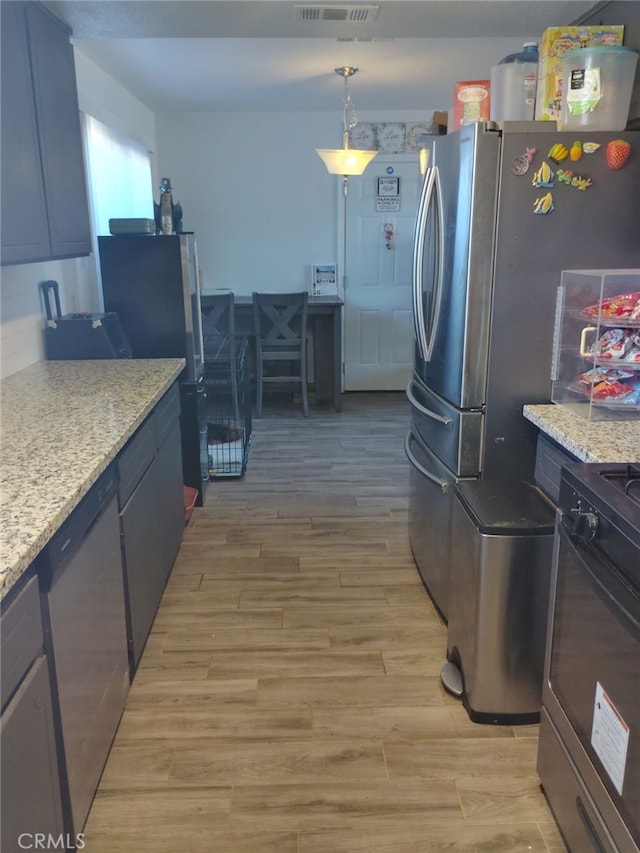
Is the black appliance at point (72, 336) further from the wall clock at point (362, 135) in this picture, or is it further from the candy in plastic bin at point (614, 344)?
the wall clock at point (362, 135)

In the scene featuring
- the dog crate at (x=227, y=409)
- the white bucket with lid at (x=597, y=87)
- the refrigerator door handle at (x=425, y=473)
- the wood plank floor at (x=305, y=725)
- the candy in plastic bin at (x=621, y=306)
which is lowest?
the wood plank floor at (x=305, y=725)

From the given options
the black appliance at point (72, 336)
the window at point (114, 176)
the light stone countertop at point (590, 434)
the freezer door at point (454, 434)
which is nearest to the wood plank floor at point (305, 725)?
the freezer door at point (454, 434)

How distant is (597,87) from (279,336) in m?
3.63

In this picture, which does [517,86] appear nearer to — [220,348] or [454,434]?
[454,434]

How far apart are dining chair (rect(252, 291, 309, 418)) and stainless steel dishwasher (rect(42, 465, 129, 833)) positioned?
3.55m

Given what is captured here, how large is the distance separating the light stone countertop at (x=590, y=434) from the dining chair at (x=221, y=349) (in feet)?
8.82

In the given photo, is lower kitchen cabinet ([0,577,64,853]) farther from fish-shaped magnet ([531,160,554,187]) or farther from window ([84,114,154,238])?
window ([84,114,154,238])

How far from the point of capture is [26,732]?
1188mm

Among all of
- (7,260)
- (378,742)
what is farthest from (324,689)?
(7,260)

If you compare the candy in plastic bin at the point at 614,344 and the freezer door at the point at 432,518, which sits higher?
the candy in plastic bin at the point at 614,344

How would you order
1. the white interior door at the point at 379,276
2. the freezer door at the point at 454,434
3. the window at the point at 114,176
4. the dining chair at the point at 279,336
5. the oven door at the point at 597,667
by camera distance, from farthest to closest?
the white interior door at the point at 379,276 → the dining chair at the point at 279,336 → the window at the point at 114,176 → the freezer door at the point at 454,434 → the oven door at the point at 597,667

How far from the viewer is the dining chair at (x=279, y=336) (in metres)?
5.28

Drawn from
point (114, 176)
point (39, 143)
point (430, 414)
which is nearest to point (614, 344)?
point (430, 414)

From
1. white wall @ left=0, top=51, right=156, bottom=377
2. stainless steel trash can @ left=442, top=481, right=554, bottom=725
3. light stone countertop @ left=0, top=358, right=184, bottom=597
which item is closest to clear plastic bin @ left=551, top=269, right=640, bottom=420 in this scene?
stainless steel trash can @ left=442, top=481, right=554, bottom=725
